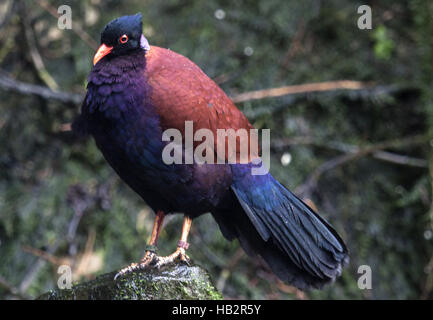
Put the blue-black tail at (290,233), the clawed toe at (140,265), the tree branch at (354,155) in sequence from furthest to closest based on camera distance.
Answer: the tree branch at (354,155)
the blue-black tail at (290,233)
the clawed toe at (140,265)

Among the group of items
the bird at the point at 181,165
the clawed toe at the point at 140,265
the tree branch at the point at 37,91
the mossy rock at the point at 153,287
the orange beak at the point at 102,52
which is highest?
the tree branch at the point at 37,91

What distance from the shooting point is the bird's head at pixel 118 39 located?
9.29 ft

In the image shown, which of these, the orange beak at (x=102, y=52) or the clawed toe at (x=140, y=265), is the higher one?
the orange beak at (x=102, y=52)

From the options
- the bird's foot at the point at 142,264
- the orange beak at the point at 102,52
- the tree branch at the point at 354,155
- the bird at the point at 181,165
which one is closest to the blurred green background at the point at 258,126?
the tree branch at the point at 354,155

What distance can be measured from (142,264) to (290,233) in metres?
0.75

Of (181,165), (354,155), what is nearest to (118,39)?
(181,165)

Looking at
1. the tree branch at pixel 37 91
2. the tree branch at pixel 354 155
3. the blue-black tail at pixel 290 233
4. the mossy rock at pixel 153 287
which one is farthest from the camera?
the tree branch at pixel 354 155

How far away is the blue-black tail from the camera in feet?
9.84

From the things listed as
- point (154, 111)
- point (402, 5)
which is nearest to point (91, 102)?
point (154, 111)

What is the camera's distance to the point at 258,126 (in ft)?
15.4

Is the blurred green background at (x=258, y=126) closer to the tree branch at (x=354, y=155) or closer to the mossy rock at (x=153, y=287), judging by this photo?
the tree branch at (x=354, y=155)

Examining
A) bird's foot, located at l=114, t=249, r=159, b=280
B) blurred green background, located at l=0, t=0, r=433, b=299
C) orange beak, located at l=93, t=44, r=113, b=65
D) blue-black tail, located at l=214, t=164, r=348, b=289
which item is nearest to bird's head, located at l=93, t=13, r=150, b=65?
orange beak, located at l=93, t=44, r=113, b=65

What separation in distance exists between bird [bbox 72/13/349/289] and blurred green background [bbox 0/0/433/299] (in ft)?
3.90

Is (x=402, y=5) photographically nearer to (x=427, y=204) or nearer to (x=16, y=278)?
(x=427, y=204)
